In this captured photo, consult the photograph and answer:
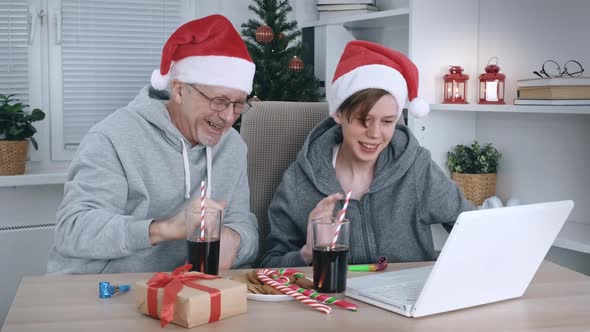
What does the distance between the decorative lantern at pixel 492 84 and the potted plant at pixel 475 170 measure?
9.5 inches

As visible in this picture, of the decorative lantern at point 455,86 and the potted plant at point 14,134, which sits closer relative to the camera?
the decorative lantern at point 455,86

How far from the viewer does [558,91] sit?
259 centimetres

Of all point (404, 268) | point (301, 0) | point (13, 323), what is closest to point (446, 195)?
point (404, 268)

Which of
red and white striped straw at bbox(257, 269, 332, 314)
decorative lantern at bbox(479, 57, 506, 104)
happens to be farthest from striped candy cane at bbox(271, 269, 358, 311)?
decorative lantern at bbox(479, 57, 506, 104)

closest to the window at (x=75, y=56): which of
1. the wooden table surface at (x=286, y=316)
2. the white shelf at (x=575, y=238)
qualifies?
the white shelf at (x=575, y=238)

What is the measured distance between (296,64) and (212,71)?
67.5 inches

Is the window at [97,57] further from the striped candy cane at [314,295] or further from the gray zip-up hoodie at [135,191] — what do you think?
the striped candy cane at [314,295]

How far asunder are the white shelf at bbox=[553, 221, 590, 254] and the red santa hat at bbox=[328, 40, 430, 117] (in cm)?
90

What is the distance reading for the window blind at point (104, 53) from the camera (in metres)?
3.76

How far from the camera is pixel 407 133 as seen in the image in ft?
6.88

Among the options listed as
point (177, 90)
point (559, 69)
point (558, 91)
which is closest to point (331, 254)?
point (177, 90)

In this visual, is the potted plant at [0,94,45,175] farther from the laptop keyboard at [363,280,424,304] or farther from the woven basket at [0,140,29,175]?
the laptop keyboard at [363,280,424,304]

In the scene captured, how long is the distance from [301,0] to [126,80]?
3.36ft

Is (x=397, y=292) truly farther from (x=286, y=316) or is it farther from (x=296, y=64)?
(x=296, y=64)
